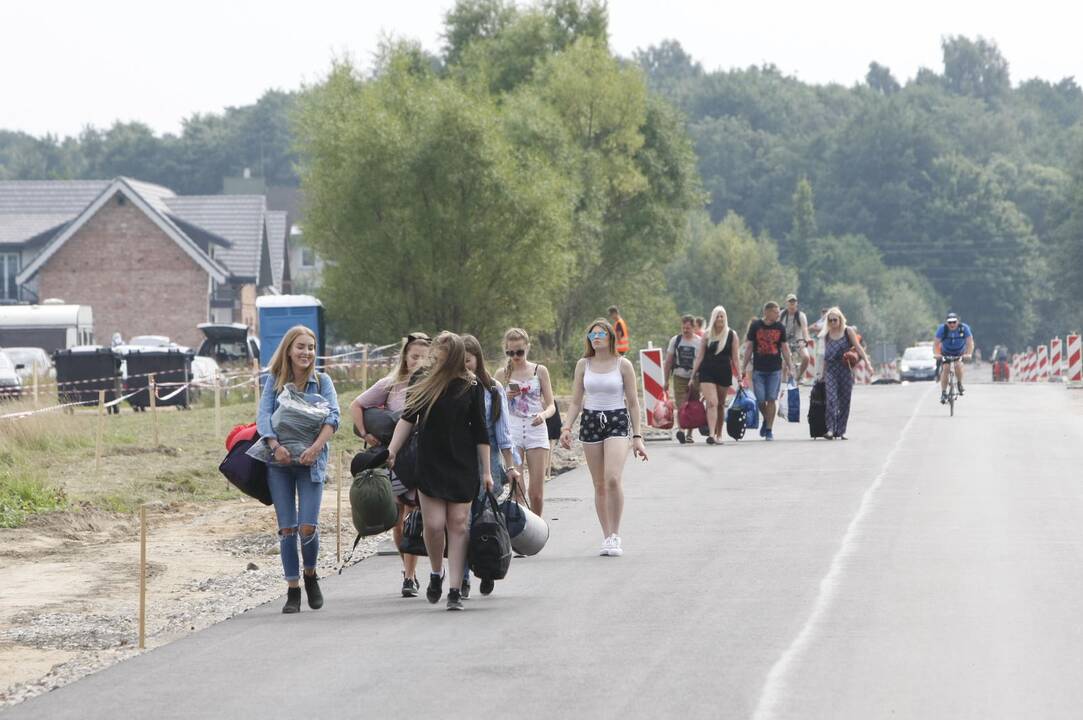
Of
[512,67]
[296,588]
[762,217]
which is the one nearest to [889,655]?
[296,588]

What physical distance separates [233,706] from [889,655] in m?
2.99

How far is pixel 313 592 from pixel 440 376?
1470 mm

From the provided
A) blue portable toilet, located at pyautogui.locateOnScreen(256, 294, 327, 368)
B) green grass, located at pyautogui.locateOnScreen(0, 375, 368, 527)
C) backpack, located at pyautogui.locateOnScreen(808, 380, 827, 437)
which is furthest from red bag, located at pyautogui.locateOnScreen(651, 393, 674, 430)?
blue portable toilet, located at pyautogui.locateOnScreen(256, 294, 327, 368)

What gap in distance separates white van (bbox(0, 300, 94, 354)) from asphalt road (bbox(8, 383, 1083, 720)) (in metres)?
39.9

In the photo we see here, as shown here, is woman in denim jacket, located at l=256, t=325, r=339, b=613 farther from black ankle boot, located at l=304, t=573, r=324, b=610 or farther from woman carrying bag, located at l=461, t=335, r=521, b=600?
woman carrying bag, located at l=461, t=335, r=521, b=600

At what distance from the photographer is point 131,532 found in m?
16.8

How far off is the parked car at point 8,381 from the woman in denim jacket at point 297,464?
24.1 metres

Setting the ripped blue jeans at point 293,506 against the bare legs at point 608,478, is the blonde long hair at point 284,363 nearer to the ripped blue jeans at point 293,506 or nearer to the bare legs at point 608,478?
the ripped blue jeans at point 293,506

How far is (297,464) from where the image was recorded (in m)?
10.9

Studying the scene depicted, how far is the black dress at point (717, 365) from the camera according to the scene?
24344mm

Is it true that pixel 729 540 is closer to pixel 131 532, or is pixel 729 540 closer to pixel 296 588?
pixel 296 588

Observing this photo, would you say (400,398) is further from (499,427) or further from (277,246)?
(277,246)

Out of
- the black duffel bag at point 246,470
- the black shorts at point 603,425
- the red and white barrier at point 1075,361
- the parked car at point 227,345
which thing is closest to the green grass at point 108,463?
the black shorts at point 603,425

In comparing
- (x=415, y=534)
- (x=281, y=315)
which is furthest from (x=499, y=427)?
(x=281, y=315)
